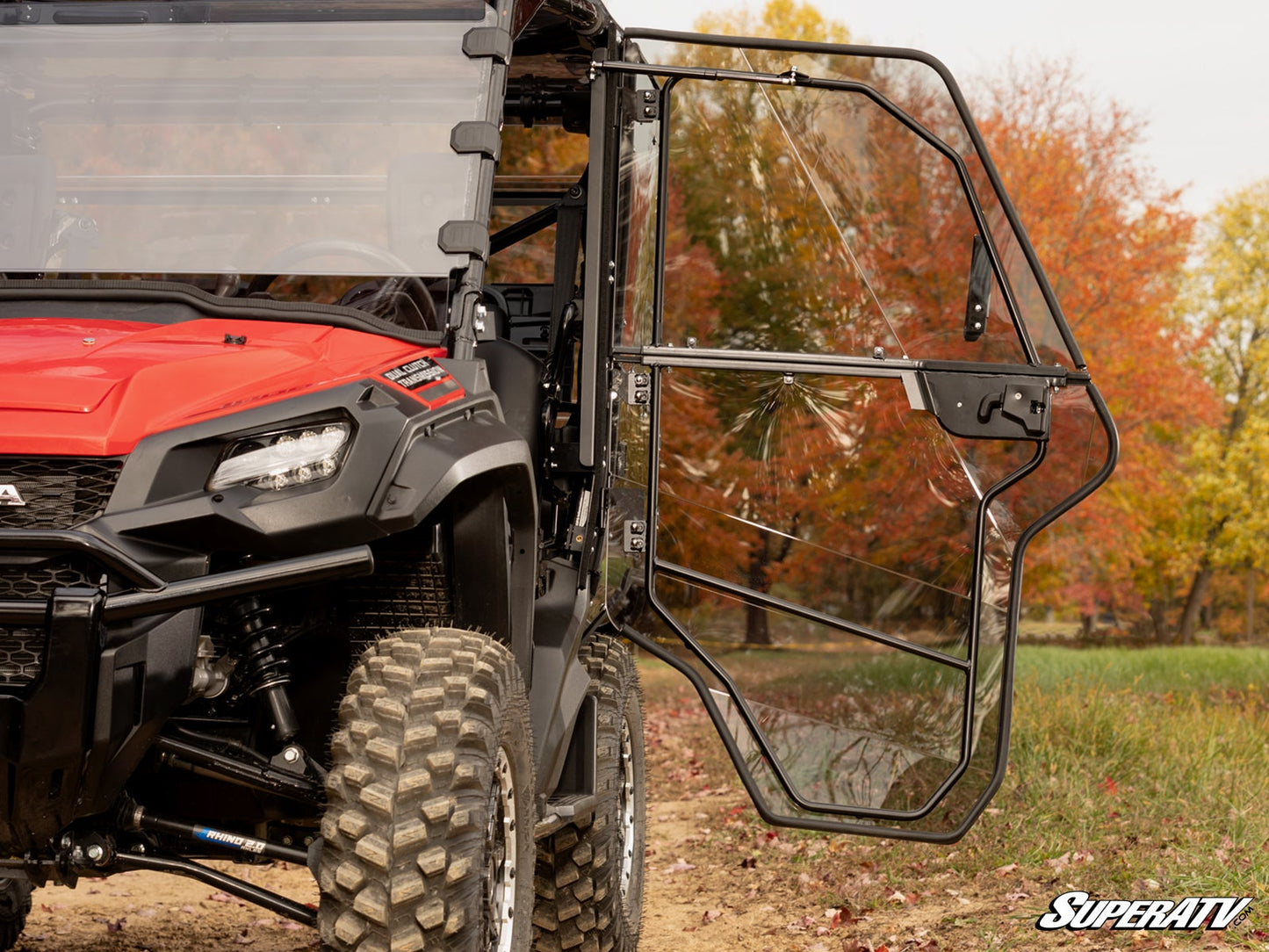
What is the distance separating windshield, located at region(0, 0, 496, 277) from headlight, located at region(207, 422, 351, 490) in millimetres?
854

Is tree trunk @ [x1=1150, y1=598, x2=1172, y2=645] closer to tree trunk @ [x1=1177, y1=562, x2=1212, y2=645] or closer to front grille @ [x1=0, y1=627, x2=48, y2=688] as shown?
tree trunk @ [x1=1177, y1=562, x2=1212, y2=645]

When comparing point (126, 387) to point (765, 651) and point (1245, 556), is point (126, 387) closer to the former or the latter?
point (765, 651)

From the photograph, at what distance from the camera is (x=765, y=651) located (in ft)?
19.3

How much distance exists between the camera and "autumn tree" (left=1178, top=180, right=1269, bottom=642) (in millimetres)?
29953

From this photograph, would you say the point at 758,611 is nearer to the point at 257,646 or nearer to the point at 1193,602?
the point at 257,646

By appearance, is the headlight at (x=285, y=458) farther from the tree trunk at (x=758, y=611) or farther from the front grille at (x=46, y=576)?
the tree trunk at (x=758, y=611)

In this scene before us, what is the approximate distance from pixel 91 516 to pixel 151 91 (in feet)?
5.57

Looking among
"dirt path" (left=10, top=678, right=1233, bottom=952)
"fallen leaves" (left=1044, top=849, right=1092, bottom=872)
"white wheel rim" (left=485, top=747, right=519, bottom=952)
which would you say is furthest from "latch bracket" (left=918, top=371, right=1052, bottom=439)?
"fallen leaves" (left=1044, top=849, right=1092, bottom=872)

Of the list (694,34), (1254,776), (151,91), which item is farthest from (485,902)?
(1254,776)

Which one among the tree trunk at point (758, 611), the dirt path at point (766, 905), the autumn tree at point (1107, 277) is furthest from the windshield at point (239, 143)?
the autumn tree at point (1107, 277)

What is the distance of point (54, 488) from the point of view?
3033 millimetres

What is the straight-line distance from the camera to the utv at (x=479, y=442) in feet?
10.1

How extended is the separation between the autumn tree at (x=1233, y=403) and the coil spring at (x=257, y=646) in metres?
28.2

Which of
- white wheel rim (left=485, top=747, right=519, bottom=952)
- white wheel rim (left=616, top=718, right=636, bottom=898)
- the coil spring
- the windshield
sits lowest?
white wheel rim (left=616, top=718, right=636, bottom=898)
